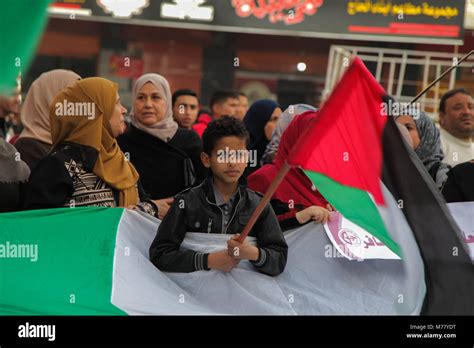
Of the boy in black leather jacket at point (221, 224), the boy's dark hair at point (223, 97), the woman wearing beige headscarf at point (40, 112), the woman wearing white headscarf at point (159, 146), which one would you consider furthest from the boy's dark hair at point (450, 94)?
the boy in black leather jacket at point (221, 224)

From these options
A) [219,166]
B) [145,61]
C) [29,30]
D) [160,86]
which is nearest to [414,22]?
[145,61]

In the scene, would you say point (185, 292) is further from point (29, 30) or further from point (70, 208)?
point (29, 30)

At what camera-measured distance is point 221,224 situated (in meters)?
3.84

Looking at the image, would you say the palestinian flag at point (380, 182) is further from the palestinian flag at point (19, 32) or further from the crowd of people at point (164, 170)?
the palestinian flag at point (19, 32)

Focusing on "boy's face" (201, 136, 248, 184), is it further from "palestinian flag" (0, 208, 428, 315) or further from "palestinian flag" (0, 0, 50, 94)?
"palestinian flag" (0, 0, 50, 94)

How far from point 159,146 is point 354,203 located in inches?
72.6

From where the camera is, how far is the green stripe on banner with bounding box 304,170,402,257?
11.6 ft

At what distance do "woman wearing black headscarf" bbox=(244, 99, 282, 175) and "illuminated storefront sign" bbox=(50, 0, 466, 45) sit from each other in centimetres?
835

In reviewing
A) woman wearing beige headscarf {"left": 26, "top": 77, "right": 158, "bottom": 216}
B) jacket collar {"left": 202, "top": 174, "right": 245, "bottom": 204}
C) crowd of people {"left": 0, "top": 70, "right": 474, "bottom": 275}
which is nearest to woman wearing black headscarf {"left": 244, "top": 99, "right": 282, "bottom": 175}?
crowd of people {"left": 0, "top": 70, "right": 474, "bottom": 275}

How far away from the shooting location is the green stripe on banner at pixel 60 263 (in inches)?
142

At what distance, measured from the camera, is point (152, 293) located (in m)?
3.71

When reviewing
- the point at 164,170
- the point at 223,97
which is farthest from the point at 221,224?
the point at 223,97

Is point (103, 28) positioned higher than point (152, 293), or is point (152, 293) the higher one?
point (103, 28)
